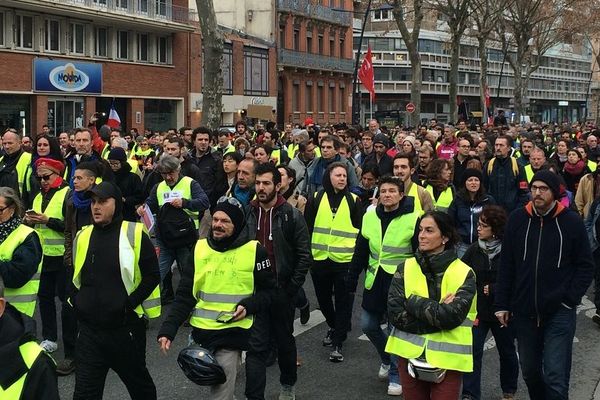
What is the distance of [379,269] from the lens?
623 cm

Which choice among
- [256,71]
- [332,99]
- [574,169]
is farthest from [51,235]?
[332,99]

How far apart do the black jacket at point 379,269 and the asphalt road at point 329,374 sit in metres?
0.72

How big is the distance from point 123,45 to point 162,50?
10.0 ft

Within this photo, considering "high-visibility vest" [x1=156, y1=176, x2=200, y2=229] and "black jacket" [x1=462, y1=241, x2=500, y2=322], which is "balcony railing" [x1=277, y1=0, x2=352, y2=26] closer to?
"high-visibility vest" [x1=156, y1=176, x2=200, y2=229]

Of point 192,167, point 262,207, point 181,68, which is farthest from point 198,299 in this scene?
point 181,68

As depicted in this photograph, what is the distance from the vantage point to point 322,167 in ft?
31.4

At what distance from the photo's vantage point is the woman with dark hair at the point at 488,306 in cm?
582

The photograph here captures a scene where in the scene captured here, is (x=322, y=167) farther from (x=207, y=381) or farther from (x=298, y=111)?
(x=298, y=111)

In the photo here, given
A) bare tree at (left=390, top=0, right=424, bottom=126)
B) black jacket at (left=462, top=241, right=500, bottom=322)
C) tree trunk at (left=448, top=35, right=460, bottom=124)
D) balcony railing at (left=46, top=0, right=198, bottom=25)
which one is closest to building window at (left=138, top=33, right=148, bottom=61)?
balcony railing at (left=46, top=0, right=198, bottom=25)

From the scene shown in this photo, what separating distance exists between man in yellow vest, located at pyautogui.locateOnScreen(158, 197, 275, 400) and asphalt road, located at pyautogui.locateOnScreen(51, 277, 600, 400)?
1.40m

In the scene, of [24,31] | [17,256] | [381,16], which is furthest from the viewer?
[381,16]

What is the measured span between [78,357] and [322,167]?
5161mm

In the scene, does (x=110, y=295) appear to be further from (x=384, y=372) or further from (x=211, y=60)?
(x=211, y=60)

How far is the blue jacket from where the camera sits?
16.9 ft
